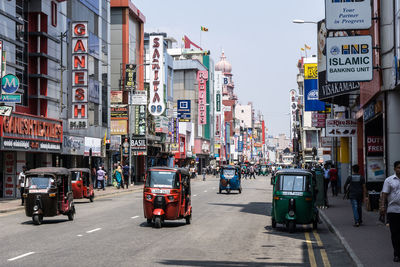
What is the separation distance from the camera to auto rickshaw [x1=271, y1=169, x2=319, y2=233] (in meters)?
20.6

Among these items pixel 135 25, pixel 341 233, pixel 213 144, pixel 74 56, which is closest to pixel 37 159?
pixel 74 56

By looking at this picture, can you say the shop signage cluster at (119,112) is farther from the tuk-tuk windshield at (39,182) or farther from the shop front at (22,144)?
the tuk-tuk windshield at (39,182)

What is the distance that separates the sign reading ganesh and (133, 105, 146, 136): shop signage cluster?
23.0 metres

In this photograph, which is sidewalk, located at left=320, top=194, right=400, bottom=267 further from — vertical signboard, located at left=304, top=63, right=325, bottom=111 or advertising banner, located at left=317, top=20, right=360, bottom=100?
vertical signboard, located at left=304, top=63, right=325, bottom=111

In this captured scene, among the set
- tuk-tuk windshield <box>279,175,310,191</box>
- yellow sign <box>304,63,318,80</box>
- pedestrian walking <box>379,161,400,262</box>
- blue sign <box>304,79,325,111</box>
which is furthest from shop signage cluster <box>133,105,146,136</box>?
pedestrian walking <box>379,161,400,262</box>

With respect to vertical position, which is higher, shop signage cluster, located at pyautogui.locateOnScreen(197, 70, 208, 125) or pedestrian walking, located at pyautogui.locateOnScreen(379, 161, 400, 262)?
shop signage cluster, located at pyautogui.locateOnScreen(197, 70, 208, 125)

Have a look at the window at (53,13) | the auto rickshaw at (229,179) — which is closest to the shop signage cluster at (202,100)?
the auto rickshaw at (229,179)

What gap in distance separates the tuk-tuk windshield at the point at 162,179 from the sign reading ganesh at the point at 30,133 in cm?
1595

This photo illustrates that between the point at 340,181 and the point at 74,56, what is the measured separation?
66.9ft

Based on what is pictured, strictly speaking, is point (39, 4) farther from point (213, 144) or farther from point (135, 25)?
point (213, 144)

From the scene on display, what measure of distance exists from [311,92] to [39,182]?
110ft

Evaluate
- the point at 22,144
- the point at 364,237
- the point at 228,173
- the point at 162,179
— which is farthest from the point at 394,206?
the point at 228,173

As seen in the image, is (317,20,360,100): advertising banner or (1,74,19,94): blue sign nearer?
(317,20,360,100): advertising banner

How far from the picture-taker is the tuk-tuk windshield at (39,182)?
22547 millimetres
